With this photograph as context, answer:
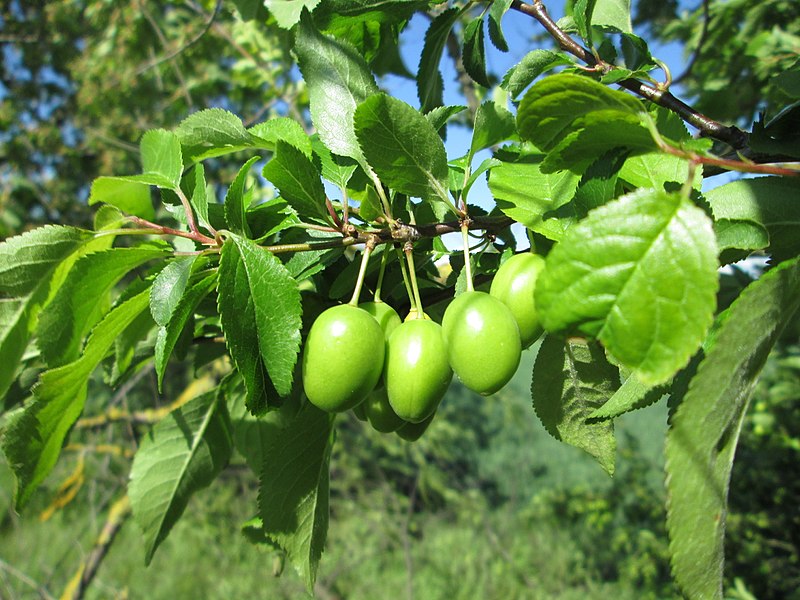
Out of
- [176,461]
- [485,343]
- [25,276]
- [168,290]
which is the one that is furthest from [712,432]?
[176,461]

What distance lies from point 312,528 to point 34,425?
0.43 metres

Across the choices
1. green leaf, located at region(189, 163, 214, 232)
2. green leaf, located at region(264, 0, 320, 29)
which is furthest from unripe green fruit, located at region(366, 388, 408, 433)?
green leaf, located at region(264, 0, 320, 29)

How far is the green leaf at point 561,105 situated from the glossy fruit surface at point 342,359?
291 millimetres

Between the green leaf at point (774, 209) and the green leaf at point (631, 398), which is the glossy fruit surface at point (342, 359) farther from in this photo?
the green leaf at point (774, 209)

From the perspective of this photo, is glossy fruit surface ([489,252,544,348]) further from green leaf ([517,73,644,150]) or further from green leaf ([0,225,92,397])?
green leaf ([0,225,92,397])

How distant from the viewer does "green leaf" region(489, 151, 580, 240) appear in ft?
2.44

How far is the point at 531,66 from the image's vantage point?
92 cm

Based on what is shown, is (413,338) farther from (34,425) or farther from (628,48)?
(628,48)

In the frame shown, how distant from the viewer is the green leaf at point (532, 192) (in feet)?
2.44

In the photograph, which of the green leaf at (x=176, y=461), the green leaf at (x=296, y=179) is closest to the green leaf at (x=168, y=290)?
the green leaf at (x=296, y=179)

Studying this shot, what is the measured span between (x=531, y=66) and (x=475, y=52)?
20cm

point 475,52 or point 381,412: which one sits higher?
point 475,52

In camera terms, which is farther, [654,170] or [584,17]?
[584,17]

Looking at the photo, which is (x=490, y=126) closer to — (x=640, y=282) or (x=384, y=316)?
(x=384, y=316)
